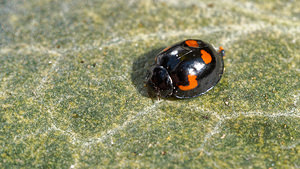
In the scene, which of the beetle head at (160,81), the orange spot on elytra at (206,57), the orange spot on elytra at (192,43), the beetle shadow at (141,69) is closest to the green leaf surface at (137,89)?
the beetle shadow at (141,69)

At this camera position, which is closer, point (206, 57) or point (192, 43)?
point (206, 57)

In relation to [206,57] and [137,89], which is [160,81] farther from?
[206,57]

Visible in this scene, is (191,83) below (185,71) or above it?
below

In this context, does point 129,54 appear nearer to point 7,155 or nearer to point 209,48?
point 209,48

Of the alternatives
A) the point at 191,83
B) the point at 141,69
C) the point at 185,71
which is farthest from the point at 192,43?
the point at 141,69

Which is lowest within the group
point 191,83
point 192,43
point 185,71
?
point 191,83

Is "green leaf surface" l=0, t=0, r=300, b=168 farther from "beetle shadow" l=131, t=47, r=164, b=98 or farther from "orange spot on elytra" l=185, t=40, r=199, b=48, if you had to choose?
"orange spot on elytra" l=185, t=40, r=199, b=48
